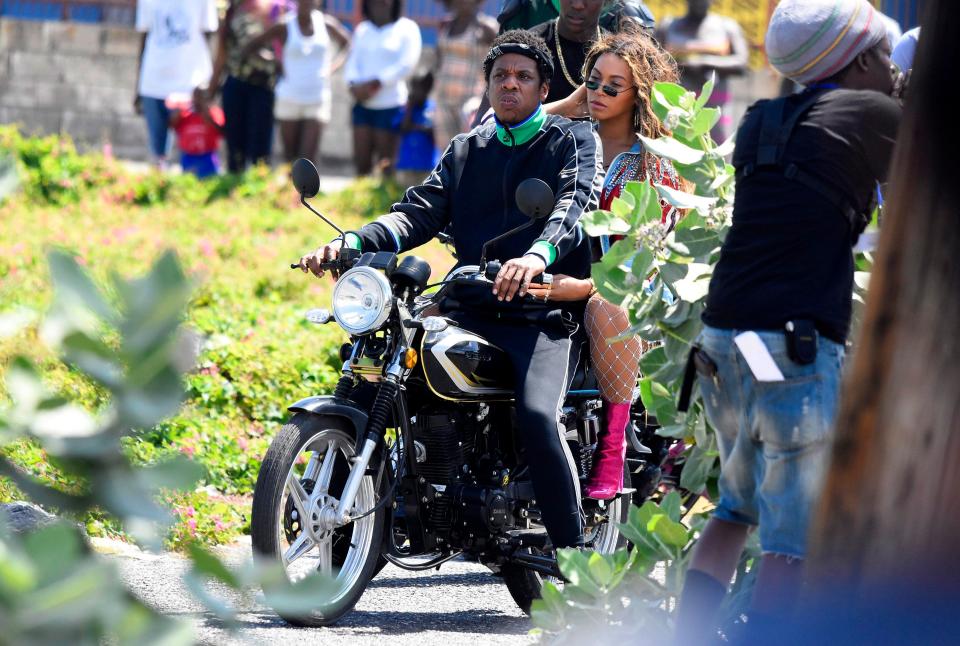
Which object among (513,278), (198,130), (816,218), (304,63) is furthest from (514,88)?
(198,130)

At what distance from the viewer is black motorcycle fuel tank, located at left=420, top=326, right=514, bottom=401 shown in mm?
4914

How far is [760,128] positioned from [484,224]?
189cm

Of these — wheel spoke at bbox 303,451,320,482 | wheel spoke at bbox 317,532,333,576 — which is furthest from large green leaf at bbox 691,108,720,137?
wheel spoke at bbox 317,532,333,576

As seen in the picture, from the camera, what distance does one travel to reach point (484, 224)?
210 inches

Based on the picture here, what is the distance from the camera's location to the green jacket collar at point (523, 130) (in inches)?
210

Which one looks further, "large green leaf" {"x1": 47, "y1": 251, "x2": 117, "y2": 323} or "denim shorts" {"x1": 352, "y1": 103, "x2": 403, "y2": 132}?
Answer: "denim shorts" {"x1": 352, "y1": 103, "x2": 403, "y2": 132}

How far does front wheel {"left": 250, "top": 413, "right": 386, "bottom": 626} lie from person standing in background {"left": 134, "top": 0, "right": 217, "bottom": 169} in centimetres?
895

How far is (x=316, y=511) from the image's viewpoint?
4750 millimetres

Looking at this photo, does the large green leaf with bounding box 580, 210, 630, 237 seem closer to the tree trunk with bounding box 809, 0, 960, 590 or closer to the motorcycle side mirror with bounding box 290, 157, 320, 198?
the motorcycle side mirror with bounding box 290, 157, 320, 198

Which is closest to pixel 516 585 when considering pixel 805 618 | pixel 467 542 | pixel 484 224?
pixel 467 542

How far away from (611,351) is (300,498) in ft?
4.14

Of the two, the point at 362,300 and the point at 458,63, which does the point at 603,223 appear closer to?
the point at 362,300

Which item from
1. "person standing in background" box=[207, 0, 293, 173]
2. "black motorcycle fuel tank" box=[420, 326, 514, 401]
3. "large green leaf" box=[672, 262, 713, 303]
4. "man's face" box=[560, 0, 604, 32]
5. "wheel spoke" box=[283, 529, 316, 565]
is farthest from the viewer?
"person standing in background" box=[207, 0, 293, 173]

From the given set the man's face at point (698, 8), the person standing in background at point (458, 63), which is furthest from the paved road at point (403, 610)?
the man's face at point (698, 8)
